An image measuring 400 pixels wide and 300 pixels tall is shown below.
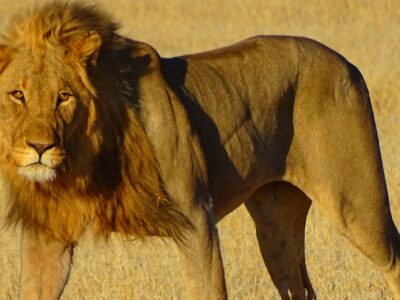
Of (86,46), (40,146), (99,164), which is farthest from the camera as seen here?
(99,164)

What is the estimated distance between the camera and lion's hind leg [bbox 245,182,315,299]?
22.3ft

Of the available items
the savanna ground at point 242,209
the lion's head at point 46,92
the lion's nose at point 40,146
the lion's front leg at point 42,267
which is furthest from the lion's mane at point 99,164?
the savanna ground at point 242,209

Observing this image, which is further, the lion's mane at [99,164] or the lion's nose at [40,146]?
the lion's mane at [99,164]

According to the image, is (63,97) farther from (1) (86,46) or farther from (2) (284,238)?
(2) (284,238)

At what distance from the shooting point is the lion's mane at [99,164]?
217 inches

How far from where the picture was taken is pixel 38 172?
524 cm

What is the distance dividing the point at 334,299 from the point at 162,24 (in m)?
13.0

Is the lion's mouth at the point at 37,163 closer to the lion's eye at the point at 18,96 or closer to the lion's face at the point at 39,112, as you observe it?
the lion's face at the point at 39,112

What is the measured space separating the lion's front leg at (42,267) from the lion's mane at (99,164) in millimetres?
110

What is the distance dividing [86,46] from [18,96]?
341 millimetres

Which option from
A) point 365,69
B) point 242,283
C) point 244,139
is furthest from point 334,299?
point 365,69

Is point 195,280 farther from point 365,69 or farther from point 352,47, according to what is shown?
point 352,47

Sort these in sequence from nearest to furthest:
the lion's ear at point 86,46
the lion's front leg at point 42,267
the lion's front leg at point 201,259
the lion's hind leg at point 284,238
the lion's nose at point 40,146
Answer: the lion's nose at point 40,146 → the lion's ear at point 86,46 → the lion's front leg at point 201,259 → the lion's front leg at point 42,267 → the lion's hind leg at point 284,238

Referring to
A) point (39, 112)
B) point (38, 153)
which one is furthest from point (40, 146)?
point (39, 112)
